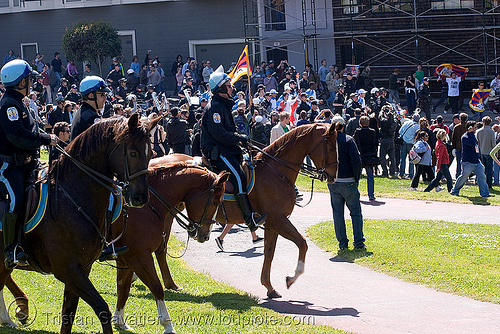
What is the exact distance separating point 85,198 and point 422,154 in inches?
575

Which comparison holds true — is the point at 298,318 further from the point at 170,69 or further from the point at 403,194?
the point at 170,69

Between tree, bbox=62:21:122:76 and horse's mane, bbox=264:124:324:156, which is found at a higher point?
tree, bbox=62:21:122:76

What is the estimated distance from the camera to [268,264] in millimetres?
10891

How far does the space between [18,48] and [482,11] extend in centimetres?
2772

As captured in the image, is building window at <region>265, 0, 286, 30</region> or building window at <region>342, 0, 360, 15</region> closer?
building window at <region>342, 0, 360, 15</region>

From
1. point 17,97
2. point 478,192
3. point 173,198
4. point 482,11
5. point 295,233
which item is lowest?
point 478,192

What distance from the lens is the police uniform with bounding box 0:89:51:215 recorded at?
7.40 m

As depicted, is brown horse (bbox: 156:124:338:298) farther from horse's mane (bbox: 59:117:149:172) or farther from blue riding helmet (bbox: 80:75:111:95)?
horse's mane (bbox: 59:117:149:172)

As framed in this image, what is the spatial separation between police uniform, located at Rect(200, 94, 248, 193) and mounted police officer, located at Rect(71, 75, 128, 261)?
246 centimetres

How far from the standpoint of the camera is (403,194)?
19.7 m

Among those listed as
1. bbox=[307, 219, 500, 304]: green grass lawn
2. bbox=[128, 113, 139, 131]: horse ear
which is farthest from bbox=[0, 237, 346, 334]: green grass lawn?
bbox=[307, 219, 500, 304]: green grass lawn

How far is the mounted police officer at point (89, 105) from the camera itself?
8.41 m

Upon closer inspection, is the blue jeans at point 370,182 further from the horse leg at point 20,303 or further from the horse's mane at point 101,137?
the horse's mane at point 101,137

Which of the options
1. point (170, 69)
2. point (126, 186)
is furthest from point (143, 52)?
point (126, 186)
